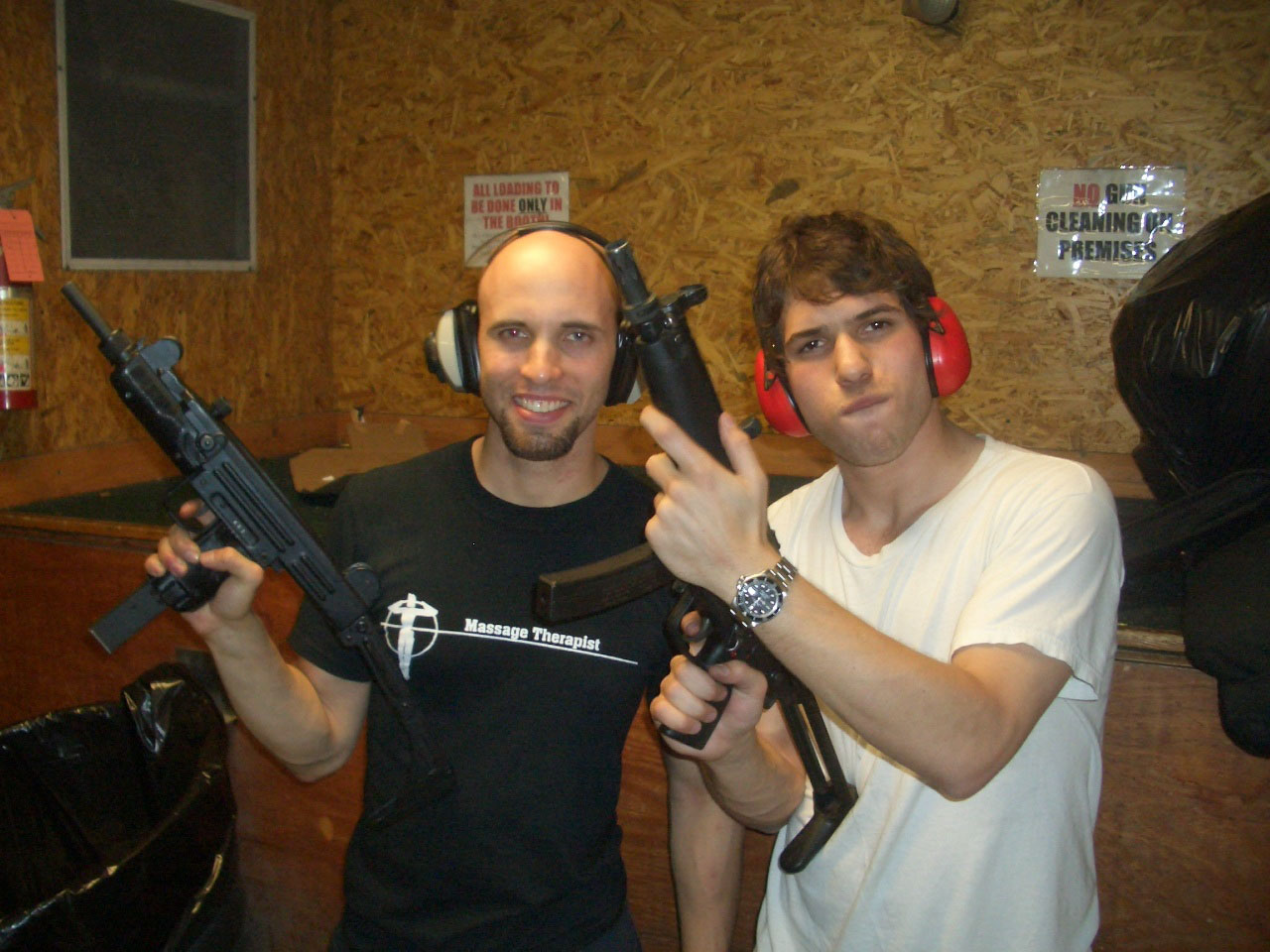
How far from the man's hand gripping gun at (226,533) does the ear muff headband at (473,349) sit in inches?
12.7

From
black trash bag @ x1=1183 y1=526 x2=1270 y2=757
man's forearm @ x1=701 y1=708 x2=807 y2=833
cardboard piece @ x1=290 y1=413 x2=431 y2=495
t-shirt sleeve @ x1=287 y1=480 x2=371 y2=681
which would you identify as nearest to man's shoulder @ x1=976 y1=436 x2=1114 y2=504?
black trash bag @ x1=1183 y1=526 x2=1270 y2=757

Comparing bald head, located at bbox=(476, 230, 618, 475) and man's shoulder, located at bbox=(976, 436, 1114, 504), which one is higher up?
bald head, located at bbox=(476, 230, 618, 475)

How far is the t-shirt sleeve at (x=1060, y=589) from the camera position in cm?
106

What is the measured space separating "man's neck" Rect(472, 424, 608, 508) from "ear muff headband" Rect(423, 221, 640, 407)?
3.2 inches

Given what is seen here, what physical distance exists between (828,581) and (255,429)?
2.57 metres

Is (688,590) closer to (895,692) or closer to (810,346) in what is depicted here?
(895,692)

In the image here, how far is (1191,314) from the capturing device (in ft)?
4.66

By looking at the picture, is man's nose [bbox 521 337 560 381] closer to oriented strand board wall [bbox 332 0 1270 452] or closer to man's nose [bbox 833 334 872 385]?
man's nose [bbox 833 334 872 385]

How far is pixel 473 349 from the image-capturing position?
57.6 inches

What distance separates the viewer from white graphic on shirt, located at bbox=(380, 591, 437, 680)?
1371 millimetres

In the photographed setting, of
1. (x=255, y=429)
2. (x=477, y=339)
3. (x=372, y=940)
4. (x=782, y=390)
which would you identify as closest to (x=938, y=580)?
(x=782, y=390)

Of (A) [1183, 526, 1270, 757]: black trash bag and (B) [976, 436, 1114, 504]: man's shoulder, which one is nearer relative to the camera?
(B) [976, 436, 1114, 504]: man's shoulder

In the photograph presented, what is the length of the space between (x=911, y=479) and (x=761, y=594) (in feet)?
1.45

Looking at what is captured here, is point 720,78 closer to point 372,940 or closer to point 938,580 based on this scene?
point 938,580
